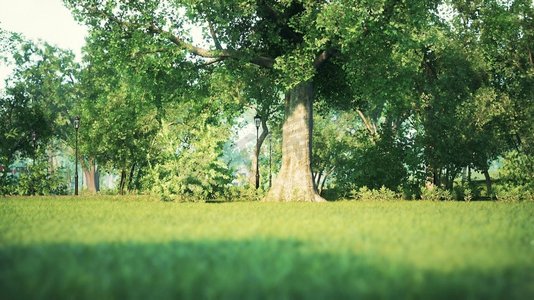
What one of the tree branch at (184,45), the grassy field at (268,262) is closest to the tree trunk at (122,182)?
the tree branch at (184,45)

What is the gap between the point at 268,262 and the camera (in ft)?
20.4

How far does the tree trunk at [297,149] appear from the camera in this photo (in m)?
25.6

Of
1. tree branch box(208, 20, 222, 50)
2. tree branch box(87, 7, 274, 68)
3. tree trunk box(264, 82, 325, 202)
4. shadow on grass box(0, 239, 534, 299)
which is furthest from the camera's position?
tree trunk box(264, 82, 325, 202)

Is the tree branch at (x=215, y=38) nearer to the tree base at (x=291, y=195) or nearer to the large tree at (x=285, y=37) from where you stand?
the large tree at (x=285, y=37)

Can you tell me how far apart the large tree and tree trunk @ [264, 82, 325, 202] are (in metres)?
0.05

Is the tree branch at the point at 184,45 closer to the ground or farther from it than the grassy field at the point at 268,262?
farther from it

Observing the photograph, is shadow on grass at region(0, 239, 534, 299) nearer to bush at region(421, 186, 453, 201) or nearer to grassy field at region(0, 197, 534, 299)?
grassy field at region(0, 197, 534, 299)

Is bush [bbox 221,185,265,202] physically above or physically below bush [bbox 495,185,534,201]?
above

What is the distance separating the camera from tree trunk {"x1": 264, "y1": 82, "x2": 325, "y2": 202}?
25641 millimetres

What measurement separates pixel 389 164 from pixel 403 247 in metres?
23.0

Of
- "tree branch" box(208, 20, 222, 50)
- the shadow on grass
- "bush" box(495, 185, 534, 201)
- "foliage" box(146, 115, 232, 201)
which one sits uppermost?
"tree branch" box(208, 20, 222, 50)

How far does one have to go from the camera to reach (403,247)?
728 centimetres

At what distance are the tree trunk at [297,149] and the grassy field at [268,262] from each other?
15.3 meters

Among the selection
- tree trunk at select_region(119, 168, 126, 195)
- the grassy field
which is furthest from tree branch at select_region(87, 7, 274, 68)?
tree trunk at select_region(119, 168, 126, 195)
